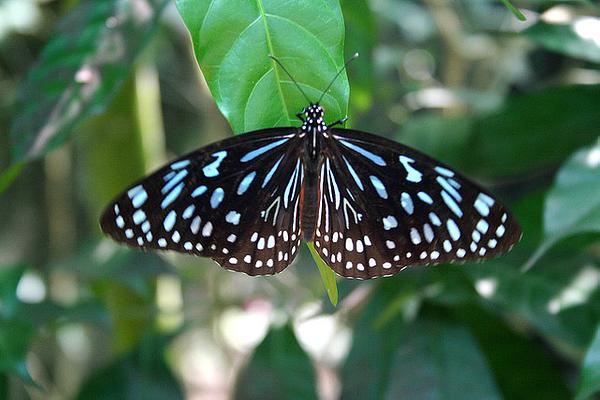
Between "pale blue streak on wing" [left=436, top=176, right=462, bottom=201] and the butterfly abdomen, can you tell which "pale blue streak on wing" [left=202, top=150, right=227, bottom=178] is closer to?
the butterfly abdomen

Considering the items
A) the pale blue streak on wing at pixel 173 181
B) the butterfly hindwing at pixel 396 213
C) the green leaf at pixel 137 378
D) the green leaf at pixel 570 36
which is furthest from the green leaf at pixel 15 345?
the green leaf at pixel 570 36

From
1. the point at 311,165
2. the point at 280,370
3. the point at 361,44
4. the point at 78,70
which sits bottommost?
the point at 280,370

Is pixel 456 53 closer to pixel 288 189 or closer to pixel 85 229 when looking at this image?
pixel 288 189

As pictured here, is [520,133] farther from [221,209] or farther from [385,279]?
[221,209]

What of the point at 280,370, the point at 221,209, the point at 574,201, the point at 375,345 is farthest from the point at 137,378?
the point at 574,201

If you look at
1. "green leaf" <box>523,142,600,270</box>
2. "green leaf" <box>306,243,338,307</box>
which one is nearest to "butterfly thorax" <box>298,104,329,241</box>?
"green leaf" <box>306,243,338,307</box>

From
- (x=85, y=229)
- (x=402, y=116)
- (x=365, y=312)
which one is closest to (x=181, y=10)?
(x=365, y=312)
